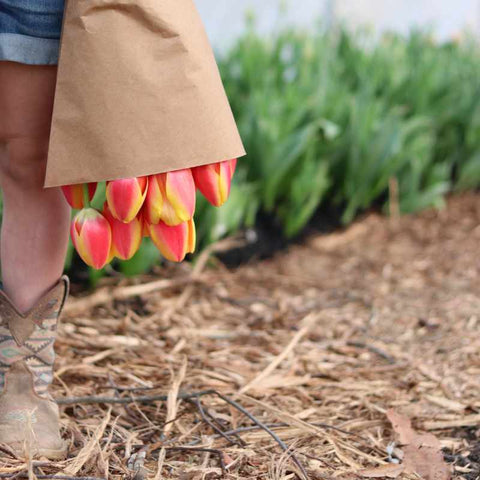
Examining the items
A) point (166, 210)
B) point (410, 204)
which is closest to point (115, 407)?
point (166, 210)

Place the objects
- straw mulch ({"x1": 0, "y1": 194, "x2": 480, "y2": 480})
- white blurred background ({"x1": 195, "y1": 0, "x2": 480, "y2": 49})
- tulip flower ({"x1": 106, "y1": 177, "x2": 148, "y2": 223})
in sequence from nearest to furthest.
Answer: tulip flower ({"x1": 106, "y1": 177, "x2": 148, "y2": 223})
straw mulch ({"x1": 0, "y1": 194, "x2": 480, "y2": 480})
white blurred background ({"x1": 195, "y1": 0, "x2": 480, "y2": 49})

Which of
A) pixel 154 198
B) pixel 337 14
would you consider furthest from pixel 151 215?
pixel 337 14

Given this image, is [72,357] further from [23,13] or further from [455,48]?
[455,48]

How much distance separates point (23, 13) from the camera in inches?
33.9

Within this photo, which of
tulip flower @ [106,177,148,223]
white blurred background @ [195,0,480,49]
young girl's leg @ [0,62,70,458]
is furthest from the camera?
white blurred background @ [195,0,480,49]

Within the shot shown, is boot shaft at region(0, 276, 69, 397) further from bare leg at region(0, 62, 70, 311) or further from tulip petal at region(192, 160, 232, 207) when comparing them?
tulip petal at region(192, 160, 232, 207)

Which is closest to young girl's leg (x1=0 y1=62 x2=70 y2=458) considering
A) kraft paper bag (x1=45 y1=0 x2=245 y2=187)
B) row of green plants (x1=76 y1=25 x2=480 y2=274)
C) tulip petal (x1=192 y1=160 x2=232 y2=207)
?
kraft paper bag (x1=45 y1=0 x2=245 y2=187)

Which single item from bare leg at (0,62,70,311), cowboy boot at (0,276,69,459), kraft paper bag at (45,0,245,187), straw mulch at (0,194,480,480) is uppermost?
kraft paper bag at (45,0,245,187)

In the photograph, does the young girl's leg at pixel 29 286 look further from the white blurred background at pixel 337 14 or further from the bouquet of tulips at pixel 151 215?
the white blurred background at pixel 337 14

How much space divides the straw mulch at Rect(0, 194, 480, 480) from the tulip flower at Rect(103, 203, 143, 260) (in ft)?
1.04

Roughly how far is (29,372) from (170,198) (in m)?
0.40

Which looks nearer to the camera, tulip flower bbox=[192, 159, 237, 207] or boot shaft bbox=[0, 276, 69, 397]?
tulip flower bbox=[192, 159, 237, 207]

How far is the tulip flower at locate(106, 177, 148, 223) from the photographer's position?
81 centimetres

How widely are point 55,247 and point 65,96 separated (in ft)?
0.90
